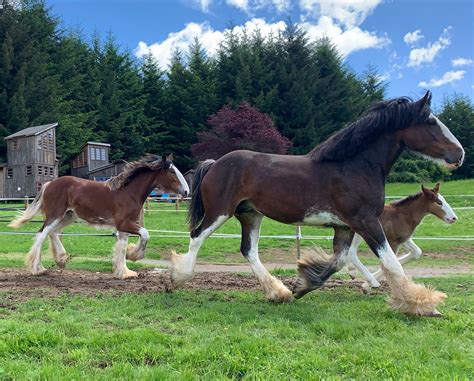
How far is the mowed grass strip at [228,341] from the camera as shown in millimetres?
3055

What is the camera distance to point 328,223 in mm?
5211

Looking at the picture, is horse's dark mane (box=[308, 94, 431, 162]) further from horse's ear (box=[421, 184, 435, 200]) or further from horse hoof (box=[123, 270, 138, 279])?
horse hoof (box=[123, 270, 138, 279])

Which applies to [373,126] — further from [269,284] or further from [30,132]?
[30,132]

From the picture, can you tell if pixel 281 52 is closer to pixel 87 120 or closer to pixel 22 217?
pixel 87 120

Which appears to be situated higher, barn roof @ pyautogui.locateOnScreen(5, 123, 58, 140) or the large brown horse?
barn roof @ pyautogui.locateOnScreen(5, 123, 58, 140)

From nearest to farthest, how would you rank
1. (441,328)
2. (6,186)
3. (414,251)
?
(441,328) < (414,251) < (6,186)

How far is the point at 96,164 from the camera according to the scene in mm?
43031

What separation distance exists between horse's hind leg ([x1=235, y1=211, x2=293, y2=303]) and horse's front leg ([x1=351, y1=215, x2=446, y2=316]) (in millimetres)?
1180

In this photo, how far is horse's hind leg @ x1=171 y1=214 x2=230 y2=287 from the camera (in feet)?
18.6

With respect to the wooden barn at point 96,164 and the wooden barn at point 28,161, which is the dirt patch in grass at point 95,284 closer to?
the wooden barn at point 28,161

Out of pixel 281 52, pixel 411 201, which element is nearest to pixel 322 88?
pixel 281 52

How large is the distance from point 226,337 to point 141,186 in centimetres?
462

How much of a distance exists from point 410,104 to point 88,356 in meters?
4.21

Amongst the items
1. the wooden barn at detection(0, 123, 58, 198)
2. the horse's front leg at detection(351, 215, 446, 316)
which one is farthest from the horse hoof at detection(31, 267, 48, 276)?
the wooden barn at detection(0, 123, 58, 198)
